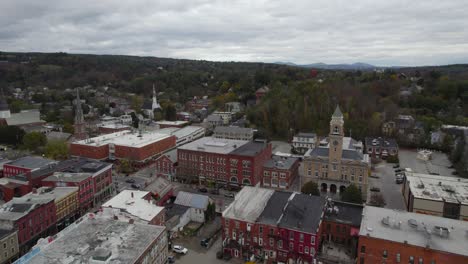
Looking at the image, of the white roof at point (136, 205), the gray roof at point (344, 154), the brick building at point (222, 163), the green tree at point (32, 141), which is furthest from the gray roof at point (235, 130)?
the white roof at point (136, 205)

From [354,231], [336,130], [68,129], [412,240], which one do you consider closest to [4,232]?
[354,231]

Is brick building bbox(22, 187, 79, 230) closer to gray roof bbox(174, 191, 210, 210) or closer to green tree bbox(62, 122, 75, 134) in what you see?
gray roof bbox(174, 191, 210, 210)

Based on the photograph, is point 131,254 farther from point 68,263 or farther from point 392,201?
point 392,201

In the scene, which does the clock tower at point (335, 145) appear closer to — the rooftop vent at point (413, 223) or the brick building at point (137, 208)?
the rooftop vent at point (413, 223)

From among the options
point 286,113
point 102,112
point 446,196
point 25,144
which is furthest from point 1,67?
point 446,196

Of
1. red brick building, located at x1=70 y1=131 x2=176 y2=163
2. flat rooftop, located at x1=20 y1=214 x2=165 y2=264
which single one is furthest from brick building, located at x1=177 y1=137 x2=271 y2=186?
flat rooftop, located at x1=20 y1=214 x2=165 y2=264
